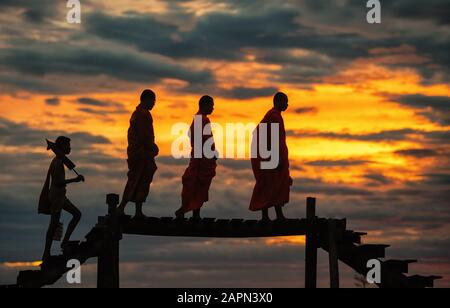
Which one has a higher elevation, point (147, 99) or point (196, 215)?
point (147, 99)

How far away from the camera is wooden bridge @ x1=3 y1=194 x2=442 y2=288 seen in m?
19.6

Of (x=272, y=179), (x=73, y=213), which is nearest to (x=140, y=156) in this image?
(x=73, y=213)

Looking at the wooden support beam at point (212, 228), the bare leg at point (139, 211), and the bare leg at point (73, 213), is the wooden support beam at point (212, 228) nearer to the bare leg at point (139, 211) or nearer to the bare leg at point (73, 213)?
the bare leg at point (139, 211)

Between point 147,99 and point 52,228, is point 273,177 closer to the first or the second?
point 147,99

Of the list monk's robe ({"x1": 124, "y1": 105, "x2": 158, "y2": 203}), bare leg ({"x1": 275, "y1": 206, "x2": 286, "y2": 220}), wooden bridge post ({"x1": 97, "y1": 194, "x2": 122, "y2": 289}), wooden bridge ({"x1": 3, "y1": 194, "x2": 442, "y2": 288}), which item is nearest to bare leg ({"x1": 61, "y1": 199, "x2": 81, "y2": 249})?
wooden bridge ({"x1": 3, "y1": 194, "x2": 442, "y2": 288})

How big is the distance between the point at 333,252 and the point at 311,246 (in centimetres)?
84

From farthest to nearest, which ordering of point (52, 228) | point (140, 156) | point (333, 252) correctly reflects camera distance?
1. point (333, 252)
2. point (140, 156)
3. point (52, 228)

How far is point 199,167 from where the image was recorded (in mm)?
20453

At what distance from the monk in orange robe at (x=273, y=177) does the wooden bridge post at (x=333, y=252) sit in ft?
3.25

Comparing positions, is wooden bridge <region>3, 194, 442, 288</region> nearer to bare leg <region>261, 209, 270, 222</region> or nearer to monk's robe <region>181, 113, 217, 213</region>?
bare leg <region>261, 209, 270, 222</region>

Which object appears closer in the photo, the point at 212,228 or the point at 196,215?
the point at 196,215
